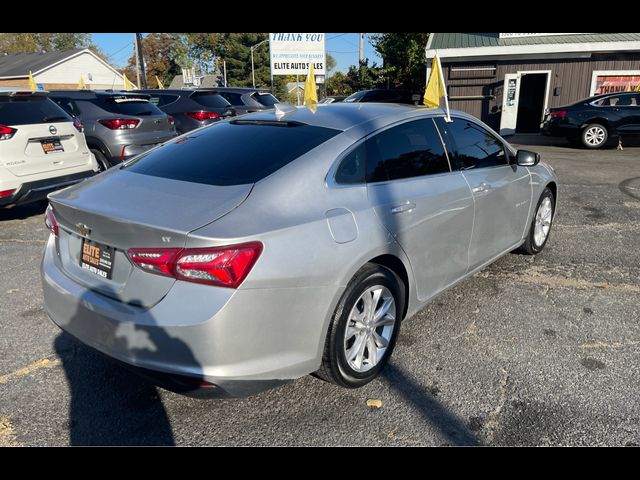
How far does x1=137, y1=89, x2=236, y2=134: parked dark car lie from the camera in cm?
1045

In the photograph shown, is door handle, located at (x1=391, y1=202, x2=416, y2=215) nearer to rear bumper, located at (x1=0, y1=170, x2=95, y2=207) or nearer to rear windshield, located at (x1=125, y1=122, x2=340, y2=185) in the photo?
rear windshield, located at (x1=125, y1=122, x2=340, y2=185)

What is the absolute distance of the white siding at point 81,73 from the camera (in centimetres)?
4422

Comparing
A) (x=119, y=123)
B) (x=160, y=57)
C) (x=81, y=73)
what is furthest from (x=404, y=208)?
(x=160, y=57)

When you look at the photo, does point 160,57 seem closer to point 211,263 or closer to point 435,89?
point 435,89

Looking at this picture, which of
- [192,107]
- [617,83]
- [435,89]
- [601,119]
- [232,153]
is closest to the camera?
[232,153]

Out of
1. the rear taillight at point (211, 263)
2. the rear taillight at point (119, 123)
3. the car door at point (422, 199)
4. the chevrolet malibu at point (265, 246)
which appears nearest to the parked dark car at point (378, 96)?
the rear taillight at point (119, 123)

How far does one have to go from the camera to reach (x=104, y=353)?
242 cm

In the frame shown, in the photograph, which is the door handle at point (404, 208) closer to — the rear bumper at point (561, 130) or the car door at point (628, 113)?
the rear bumper at point (561, 130)

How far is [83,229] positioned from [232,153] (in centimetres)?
93

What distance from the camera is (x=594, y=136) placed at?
535 inches

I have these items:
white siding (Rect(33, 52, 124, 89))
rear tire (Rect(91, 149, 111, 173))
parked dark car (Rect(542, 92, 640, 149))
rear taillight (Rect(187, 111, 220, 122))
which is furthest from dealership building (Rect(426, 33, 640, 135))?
white siding (Rect(33, 52, 124, 89))

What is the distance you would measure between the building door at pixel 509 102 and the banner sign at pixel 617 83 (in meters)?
2.57

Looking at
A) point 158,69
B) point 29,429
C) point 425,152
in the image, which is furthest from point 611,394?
point 158,69
